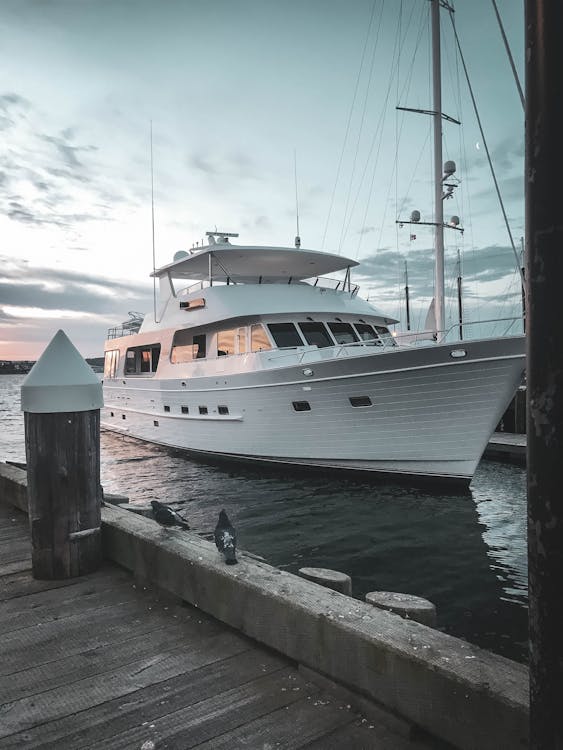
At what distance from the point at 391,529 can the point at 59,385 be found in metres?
6.39

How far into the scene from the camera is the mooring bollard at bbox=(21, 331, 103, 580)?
3471 mm

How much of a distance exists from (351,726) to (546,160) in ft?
6.82

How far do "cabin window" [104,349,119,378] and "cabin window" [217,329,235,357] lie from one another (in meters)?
7.01

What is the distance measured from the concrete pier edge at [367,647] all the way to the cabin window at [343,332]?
35.1ft

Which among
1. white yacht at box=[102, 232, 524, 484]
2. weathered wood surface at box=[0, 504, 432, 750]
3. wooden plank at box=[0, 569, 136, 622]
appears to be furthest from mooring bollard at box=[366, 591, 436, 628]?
white yacht at box=[102, 232, 524, 484]

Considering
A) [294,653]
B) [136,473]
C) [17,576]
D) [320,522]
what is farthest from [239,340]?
[294,653]

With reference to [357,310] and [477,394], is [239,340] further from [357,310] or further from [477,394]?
[477,394]

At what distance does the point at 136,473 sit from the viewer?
1387 centimetres

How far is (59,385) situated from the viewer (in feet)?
11.5

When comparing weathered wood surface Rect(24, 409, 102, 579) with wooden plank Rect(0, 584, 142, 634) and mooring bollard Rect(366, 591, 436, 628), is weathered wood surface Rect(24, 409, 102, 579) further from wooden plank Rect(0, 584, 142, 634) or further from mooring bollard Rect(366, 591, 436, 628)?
mooring bollard Rect(366, 591, 436, 628)

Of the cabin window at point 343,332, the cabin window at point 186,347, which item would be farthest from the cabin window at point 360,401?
the cabin window at point 186,347

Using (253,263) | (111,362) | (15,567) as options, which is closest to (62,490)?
(15,567)

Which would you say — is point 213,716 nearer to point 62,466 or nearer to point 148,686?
point 148,686

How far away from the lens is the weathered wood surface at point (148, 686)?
2066 millimetres
